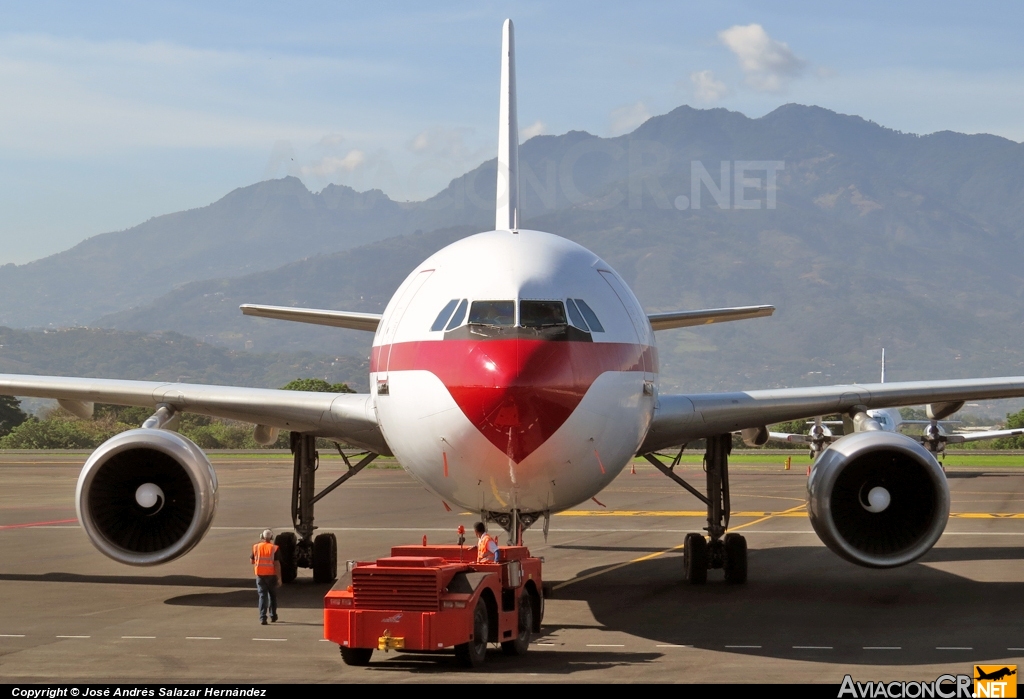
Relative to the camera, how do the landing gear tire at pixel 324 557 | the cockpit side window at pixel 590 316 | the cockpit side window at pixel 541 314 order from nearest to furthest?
the cockpit side window at pixel 541 314 < the cockpit side window at pixel 590 316 < the landing gear tire at pixel 324 557

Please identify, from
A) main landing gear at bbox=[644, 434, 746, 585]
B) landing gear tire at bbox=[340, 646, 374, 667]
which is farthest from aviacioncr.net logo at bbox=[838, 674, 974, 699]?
main landing gear at bbox=[644, 434, 746, 585]

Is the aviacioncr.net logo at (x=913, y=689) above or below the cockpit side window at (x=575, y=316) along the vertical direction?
below

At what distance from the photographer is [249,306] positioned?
2067 cm

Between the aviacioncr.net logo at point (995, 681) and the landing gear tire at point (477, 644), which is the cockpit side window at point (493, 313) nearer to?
the landing gear tire at point (477, 644)

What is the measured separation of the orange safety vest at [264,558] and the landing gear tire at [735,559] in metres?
7.64

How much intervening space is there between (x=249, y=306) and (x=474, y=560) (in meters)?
7.73

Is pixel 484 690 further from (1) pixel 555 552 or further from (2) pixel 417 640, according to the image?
(1) pixel 555 552

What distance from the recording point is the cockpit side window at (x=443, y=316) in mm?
13984

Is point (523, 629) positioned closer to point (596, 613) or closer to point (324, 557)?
point (596, 613)

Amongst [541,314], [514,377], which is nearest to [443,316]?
[541,314]

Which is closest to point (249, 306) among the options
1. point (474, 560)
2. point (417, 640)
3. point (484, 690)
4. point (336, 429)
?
point (336, 429)

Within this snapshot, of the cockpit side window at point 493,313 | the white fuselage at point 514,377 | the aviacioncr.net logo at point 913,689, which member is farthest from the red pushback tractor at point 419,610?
the aviacioncr.net logo at point 913,689

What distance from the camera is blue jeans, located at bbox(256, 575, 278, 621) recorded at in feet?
53.1

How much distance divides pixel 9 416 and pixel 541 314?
102117 millimetres
